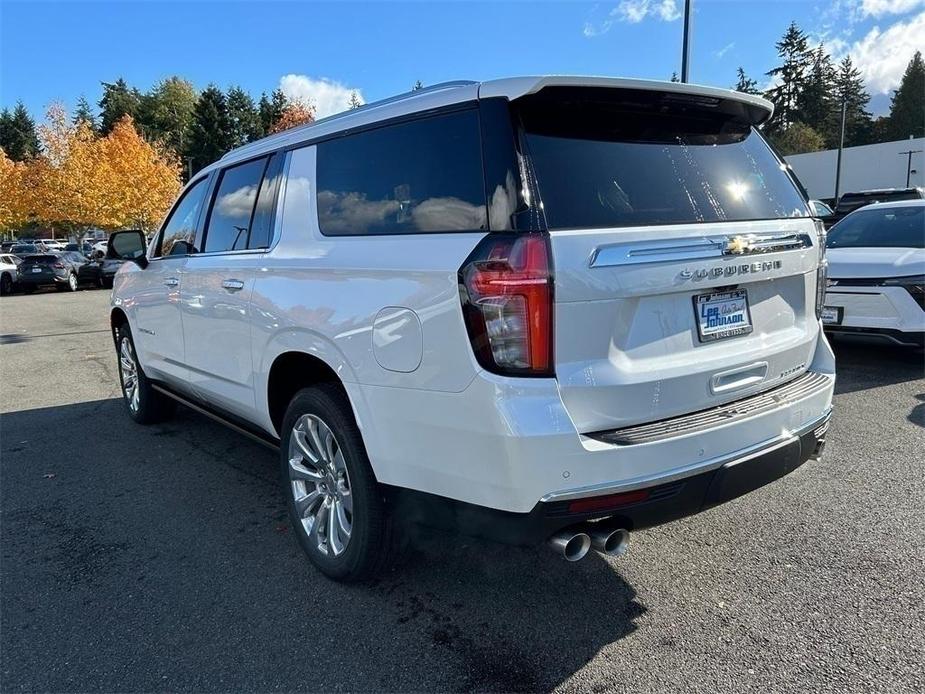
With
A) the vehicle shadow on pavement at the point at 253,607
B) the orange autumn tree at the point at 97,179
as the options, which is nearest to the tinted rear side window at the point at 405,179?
the vehicle shadow on pavement at the point at 253,607

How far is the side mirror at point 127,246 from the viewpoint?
5.36m

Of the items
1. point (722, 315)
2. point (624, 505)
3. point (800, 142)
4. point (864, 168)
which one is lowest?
point (624, 505)

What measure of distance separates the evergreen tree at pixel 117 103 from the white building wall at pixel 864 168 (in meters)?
72.4

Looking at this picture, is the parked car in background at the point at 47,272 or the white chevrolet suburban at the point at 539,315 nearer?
the white chevrolet suburban at the point at 539,315

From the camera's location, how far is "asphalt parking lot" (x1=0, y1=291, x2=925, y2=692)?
8.20 ft

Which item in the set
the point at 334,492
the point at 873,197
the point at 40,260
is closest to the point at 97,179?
the point at 40,260

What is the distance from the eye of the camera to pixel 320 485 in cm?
321

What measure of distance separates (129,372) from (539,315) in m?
4.91

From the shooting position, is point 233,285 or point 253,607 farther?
point 233,285

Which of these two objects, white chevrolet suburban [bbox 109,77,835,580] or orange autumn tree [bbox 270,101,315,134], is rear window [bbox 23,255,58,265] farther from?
orange autumn tree [bbox 270,101,315,134]

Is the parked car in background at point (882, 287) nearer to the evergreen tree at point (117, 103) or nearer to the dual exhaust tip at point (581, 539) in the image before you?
the dual exhaust tip at point (581, 539)

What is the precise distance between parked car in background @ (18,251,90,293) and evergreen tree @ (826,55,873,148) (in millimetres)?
82783

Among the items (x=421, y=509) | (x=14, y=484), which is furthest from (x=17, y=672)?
(x=14, y=484)

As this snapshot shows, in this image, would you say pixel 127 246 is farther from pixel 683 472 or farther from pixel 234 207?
pixel 683 472
